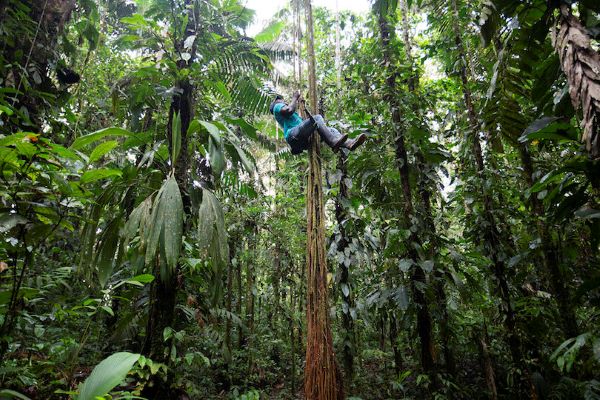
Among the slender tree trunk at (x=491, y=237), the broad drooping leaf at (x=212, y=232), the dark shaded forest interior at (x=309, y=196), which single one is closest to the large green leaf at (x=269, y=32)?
the dark shaded forest interior at (x=309, y=196)

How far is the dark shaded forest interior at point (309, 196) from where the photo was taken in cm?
186

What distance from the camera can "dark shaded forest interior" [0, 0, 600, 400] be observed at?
186 cm

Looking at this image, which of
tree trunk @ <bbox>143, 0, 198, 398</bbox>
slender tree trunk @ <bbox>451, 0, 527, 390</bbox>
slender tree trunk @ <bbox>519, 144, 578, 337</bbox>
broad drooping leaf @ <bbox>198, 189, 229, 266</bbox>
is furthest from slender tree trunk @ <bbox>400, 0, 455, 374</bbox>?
tree trunk @ <bbox>143, 0, 198, 398</bbox>

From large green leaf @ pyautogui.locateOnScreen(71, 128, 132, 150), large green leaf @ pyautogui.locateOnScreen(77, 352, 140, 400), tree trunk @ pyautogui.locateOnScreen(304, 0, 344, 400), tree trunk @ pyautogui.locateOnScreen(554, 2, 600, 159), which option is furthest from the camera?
large green leaf @ pyautogui.locateOnScreen(71, 128, 132, 150)

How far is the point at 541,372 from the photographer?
Answer: 11.5 feet

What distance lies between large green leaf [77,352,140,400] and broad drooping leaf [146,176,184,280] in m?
0.64

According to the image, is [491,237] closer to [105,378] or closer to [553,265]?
[553,265]

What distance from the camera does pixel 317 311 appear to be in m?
2.00

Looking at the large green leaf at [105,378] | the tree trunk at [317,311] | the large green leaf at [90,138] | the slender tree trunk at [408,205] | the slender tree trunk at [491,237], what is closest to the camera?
the large green leaf at [105,378]

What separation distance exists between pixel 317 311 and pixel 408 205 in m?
1.96

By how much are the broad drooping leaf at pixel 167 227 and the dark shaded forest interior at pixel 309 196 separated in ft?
0.04

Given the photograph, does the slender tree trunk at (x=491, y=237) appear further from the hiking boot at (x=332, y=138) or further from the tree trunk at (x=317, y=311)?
the tree trunk at (x=317, y=311)

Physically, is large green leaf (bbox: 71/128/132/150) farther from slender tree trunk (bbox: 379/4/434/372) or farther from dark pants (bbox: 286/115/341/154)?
slender tree trunk (bbox: 379/4/434/372)

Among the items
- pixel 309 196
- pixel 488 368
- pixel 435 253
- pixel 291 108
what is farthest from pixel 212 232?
pixel 488 368
